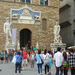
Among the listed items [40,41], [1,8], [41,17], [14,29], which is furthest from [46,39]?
[1,8]

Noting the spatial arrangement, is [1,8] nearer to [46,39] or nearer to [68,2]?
[46,39]

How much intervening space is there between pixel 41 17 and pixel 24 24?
2.90m

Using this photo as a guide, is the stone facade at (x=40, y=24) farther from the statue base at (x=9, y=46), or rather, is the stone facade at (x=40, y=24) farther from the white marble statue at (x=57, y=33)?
the white marble statue at (x=57, y=33)

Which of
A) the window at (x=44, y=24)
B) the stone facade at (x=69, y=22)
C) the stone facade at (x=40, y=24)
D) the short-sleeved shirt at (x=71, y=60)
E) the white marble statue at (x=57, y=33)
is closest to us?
the short-sleeved shirt at (x=71, y=60)

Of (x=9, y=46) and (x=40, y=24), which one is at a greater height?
(x=40, y=24)

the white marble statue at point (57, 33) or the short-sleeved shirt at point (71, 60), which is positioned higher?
the white marble statue at point (57, 33)

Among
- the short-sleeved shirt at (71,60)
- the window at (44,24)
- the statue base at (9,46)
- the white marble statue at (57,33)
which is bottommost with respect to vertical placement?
the short-sleeved shirt at (71,60)

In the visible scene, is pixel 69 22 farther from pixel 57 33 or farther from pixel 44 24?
pixel 57 33

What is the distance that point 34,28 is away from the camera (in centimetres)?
2519

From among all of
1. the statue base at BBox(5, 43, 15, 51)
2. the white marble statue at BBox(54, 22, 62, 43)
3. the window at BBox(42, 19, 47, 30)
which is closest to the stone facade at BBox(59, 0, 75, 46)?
the window at BBox(42, 19, 47, 30)

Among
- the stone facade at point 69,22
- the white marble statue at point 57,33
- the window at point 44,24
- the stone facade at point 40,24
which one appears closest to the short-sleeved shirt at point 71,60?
the white marble statue at point 57,33

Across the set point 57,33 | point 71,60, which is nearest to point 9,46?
point 57,33

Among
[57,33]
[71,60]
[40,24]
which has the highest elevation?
[40,24]

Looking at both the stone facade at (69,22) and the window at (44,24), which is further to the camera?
the stone facade at (69,22)
